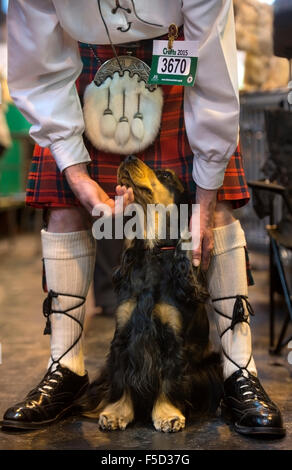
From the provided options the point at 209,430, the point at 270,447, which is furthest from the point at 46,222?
the point at 270,447

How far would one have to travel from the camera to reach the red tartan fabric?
69.3 inches

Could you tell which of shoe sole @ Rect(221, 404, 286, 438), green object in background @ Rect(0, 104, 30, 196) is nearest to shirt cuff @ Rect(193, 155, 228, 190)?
shoe sole @ Rect(221, 404, 286, 438)

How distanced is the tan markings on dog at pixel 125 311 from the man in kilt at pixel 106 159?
0.19m

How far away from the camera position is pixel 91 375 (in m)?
2.19

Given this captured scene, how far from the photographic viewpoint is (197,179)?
169cm

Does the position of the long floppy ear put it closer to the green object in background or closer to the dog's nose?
the dog's nose

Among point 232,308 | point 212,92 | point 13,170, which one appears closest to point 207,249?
point 232,308

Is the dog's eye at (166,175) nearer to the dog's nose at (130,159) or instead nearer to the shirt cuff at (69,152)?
the dog's nose at (130,159)

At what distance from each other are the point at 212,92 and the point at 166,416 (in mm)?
783

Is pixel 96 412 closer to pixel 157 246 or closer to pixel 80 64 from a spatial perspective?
pixel 157 246

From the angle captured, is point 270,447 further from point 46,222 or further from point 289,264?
point 289,264

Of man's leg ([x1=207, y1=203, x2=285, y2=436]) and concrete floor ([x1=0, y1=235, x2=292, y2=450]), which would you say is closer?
concrete floor ([x1=0, y1=235, x2=292, y2=450])

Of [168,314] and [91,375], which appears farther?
[91,375]

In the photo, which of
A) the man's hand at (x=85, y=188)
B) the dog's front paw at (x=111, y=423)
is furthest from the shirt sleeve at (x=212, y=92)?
the dog's front paw at (x=111, y=423)
